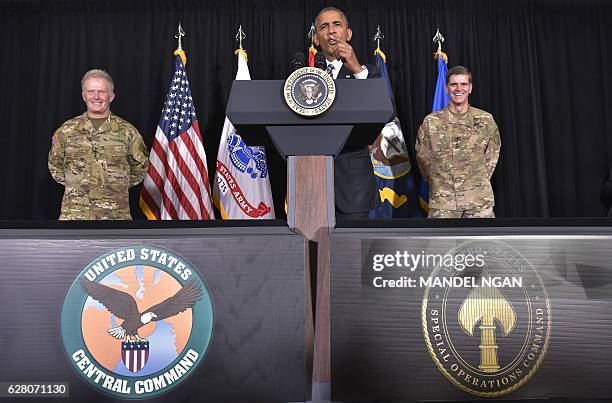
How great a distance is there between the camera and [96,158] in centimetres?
253

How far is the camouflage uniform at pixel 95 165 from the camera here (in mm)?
2494

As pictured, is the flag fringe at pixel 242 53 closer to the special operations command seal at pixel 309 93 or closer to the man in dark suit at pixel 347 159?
the man in dark suit at pixel 347 159

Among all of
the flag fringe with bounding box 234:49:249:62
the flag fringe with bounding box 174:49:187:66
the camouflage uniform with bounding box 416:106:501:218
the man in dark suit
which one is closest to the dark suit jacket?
the man in dark suit

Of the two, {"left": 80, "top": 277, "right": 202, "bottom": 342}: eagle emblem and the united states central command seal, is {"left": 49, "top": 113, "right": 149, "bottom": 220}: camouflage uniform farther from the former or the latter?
the united states central command seal

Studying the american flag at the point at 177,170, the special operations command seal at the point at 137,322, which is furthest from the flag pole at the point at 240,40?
the special operations command seal at the point at 137,322

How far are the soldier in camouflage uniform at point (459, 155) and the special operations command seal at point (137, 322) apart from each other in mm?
1786

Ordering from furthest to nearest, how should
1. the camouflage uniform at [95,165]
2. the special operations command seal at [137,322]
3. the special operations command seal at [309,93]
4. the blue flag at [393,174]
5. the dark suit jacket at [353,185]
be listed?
the blue flag at [393,174] < the camouflage uniform at [95,165] < the dark suit jacket at [353,185] < the special operations command seal at [309,93] < the special operations command seal at [137,322]

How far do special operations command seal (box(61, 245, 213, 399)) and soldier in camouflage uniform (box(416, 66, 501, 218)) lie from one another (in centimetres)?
179

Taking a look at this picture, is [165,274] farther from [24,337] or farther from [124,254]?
[24,337]

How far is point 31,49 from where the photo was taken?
3.72m

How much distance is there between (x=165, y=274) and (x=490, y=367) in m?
0.51

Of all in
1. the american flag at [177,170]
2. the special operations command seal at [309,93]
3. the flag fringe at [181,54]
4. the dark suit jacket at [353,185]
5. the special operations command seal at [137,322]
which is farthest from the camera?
the flag fringe at [181,54]

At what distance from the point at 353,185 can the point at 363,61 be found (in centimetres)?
151

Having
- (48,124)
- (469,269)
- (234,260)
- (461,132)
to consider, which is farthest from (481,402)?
(48,124)
